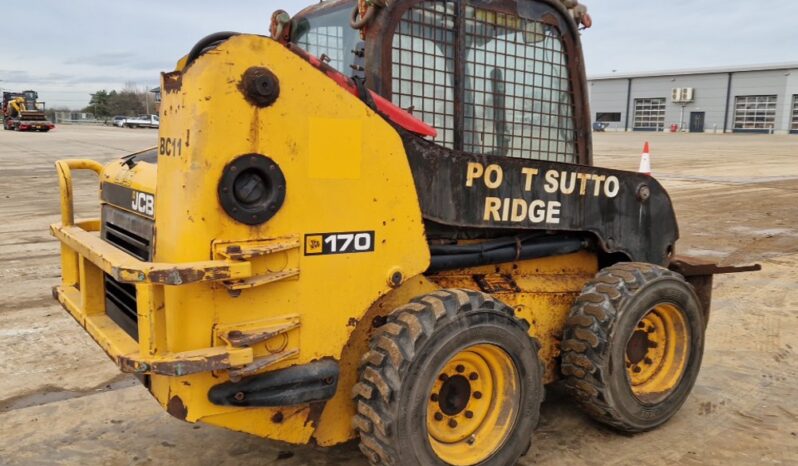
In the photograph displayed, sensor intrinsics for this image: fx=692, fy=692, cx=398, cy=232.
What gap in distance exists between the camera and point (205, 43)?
271 cm

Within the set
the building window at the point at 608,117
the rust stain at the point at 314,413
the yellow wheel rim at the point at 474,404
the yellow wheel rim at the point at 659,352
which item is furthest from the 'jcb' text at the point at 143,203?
Answer: the building window at the point at 608,117

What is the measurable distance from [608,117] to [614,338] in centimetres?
8033

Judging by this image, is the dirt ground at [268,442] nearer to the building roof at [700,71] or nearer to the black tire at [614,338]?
the black tire at [614,338]

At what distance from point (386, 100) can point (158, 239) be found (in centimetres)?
120

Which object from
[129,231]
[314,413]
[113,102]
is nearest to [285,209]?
[314,413]

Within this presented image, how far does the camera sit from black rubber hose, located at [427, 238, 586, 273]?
3350 mm

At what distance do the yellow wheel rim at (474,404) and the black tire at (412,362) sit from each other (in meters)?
0.13

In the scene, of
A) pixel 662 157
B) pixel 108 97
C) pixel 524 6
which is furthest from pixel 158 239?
pixel 108 97

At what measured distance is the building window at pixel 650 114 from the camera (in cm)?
7425

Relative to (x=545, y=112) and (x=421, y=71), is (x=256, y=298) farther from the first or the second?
(x=545, y=112)

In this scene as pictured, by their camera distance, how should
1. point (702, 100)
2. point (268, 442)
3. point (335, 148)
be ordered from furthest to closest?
point (702, 100) < point (268, 442) < point (335, 148)

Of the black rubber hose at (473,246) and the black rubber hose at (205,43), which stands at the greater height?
the black rubber hose at (205,43)

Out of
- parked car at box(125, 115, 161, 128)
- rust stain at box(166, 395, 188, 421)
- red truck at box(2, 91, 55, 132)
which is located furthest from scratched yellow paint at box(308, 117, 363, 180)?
parked car at box(125, 115, 161, 128)

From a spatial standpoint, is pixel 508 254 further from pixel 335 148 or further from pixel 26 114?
pixel 26 114
